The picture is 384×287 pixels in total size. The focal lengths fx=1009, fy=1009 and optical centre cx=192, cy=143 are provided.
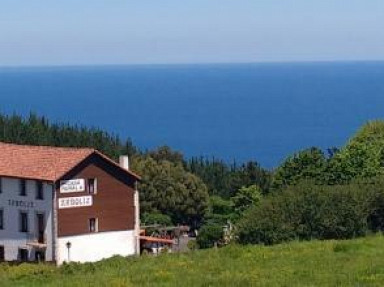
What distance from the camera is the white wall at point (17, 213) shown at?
4541 cm

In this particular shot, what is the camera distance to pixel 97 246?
47.0 meters

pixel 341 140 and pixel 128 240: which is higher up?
pixel 341 140

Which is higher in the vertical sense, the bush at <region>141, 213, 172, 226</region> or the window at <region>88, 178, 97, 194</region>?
the window at <region>88, 178, 97, 194</region>

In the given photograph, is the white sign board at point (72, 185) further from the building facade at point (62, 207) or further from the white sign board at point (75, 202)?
the white sign board at point (75, 202)

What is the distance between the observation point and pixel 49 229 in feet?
149

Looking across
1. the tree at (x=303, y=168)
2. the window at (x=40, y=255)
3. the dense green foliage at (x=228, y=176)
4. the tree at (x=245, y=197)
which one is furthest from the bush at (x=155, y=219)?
the window at (x=40, y=255)

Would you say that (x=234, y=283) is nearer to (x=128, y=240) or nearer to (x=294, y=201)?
(x=294, y=201)

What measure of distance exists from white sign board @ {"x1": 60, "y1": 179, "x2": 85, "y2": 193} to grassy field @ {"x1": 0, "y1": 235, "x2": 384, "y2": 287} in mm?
23793

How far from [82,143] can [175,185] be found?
23149 mm

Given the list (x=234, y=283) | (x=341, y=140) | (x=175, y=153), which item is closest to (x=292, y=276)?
(x=234, y=283)

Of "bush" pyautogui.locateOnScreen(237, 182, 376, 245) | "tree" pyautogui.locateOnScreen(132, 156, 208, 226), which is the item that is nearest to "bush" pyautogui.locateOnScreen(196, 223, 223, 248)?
"tree" pyautogui.locateOnScreen(132, 156, 208, 226)

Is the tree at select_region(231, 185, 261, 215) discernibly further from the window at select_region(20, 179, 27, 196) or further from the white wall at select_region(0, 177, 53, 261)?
the window at select_region(20, 179, 27, 196)

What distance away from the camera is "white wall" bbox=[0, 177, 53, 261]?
1788 inches

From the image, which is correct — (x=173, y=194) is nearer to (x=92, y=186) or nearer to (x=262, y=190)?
(x=262, y=190)
